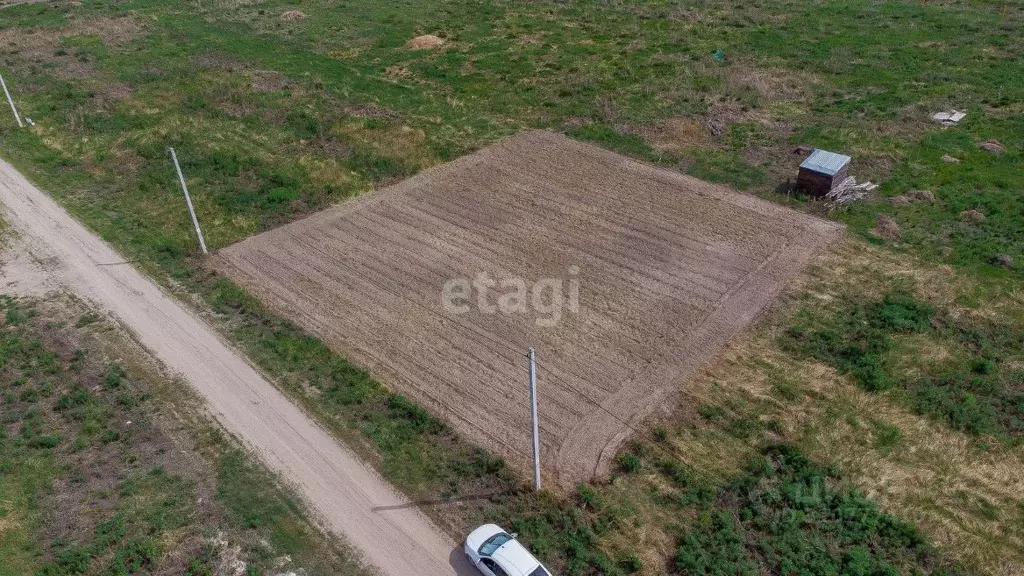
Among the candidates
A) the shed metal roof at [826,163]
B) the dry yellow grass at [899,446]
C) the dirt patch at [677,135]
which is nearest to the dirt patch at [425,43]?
the dirt patch at [677,135]

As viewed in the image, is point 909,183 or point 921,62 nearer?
point 909,183

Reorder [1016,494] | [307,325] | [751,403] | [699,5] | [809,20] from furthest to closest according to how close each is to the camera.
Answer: [699,5] < [809,20] < [307,325] < [751,403] < [1016,494]

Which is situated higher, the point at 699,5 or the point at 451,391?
the point at 699,5

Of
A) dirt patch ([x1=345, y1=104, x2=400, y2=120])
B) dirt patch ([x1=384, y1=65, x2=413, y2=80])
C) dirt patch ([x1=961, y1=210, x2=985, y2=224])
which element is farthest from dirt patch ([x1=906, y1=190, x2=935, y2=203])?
dirt patch ([x1=384, y1=65, x2=413, y2=80])

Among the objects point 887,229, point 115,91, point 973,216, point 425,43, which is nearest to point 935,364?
point 887,229

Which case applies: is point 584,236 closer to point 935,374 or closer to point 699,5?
point 935,374

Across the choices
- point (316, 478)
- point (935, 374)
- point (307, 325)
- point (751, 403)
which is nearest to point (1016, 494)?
point (935, 374)

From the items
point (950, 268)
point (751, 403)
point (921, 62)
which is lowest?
point (751, 403)
